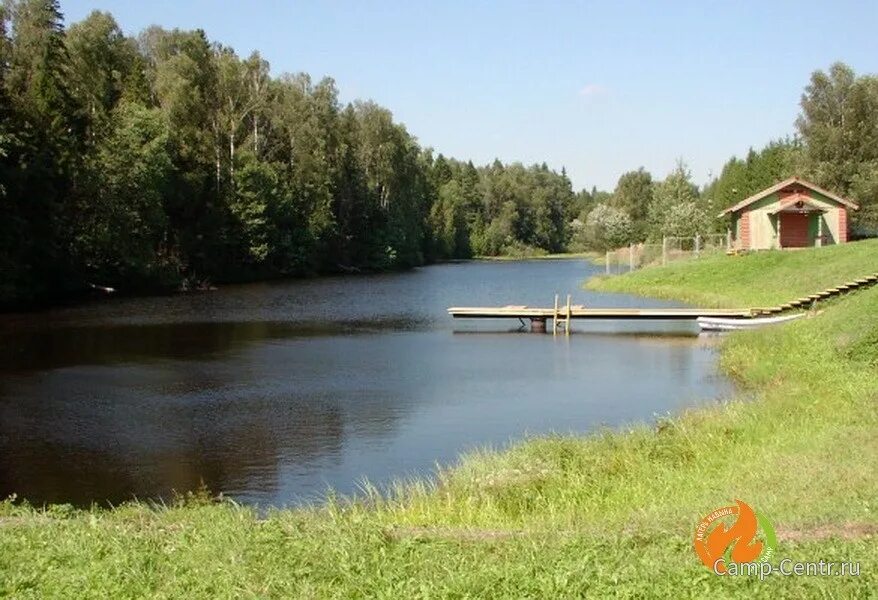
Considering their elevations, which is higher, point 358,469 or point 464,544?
point 464,544

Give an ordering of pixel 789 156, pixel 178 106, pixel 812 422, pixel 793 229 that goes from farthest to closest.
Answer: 1. pixel 789 156
2. pixel 178 106
3. pixel 793 229
4. pixel 812 422

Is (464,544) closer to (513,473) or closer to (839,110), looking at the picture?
(513,473)

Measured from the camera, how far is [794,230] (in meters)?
56.4

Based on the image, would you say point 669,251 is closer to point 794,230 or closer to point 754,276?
point 794,230

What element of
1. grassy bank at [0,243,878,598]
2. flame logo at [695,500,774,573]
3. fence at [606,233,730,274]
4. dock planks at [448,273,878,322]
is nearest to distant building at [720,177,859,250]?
fence at [606,233,730,274]

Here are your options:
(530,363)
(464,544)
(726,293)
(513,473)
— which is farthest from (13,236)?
(464,544)

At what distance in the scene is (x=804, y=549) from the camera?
24.1ft

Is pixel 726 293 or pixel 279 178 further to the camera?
pixel 279 178

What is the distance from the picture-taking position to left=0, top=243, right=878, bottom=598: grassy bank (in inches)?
277

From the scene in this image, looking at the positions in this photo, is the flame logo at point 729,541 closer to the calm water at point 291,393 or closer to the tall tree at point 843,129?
the calm water at point 291,393

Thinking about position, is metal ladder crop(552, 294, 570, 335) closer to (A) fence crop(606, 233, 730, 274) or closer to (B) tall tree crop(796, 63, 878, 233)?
(A) fence crop(606, 233, 730, 274)

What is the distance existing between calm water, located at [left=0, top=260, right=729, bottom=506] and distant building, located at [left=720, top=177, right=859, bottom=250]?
21816 mm

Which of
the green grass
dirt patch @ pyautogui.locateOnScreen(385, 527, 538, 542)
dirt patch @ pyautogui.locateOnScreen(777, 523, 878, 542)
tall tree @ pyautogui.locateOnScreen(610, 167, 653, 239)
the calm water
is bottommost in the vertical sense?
the calm water

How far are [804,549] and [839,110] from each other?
6983 centimetres
